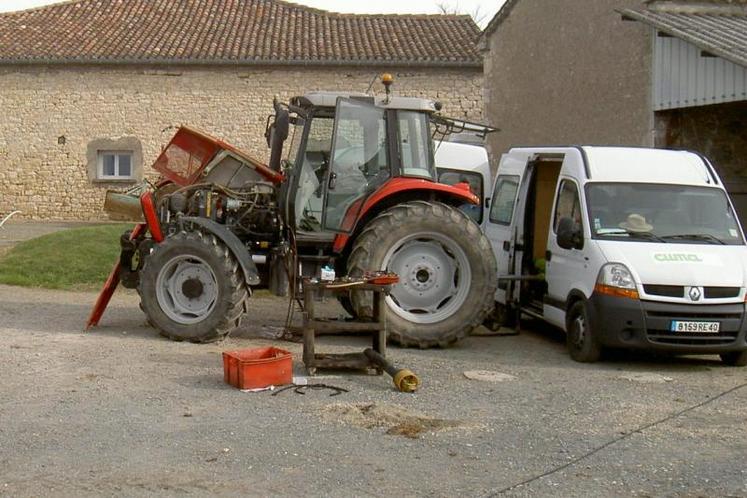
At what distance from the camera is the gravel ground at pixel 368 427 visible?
532cm

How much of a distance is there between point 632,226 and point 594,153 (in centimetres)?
104

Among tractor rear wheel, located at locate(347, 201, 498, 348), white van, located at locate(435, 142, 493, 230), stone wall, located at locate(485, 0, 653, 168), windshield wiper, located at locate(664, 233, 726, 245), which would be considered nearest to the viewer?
windshield wiper, located at locate(664, 233, 726, 245)

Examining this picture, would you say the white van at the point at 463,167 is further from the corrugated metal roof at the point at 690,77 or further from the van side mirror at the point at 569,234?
the van side mirror at the point at 569,234

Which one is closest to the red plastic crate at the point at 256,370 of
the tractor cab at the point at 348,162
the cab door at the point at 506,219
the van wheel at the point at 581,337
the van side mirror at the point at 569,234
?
the tractor cab at the point at 348,162

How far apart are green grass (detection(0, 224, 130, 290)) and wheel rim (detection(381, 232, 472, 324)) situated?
599 cm

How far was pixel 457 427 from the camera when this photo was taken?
6.53 metres

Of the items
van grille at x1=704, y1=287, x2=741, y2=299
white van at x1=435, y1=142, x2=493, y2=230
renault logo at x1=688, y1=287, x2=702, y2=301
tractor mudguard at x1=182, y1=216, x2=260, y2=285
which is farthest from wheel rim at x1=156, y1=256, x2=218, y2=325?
white van at x1=435, y1=142, x2=493, y2=230

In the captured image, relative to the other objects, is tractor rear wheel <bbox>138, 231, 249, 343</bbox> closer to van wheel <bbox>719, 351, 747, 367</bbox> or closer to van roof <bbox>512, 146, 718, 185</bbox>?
van roof <bbox>512, 146, 718, 185</bbox>

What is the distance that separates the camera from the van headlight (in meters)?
8.62

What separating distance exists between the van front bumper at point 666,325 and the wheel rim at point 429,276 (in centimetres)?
155

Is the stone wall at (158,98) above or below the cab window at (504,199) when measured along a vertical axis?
above

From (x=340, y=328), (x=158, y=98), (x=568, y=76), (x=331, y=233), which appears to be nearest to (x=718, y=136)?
(x=568, y=76)

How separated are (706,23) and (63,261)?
1063 cm

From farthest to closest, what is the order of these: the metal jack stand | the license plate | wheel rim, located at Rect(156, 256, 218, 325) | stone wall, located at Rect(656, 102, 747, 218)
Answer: stone wall, located at Rect(656, 102, 747, 218)
wheel rim, located at Rect(156, 256, 218, 325)
the license plate
the metal jack stand
